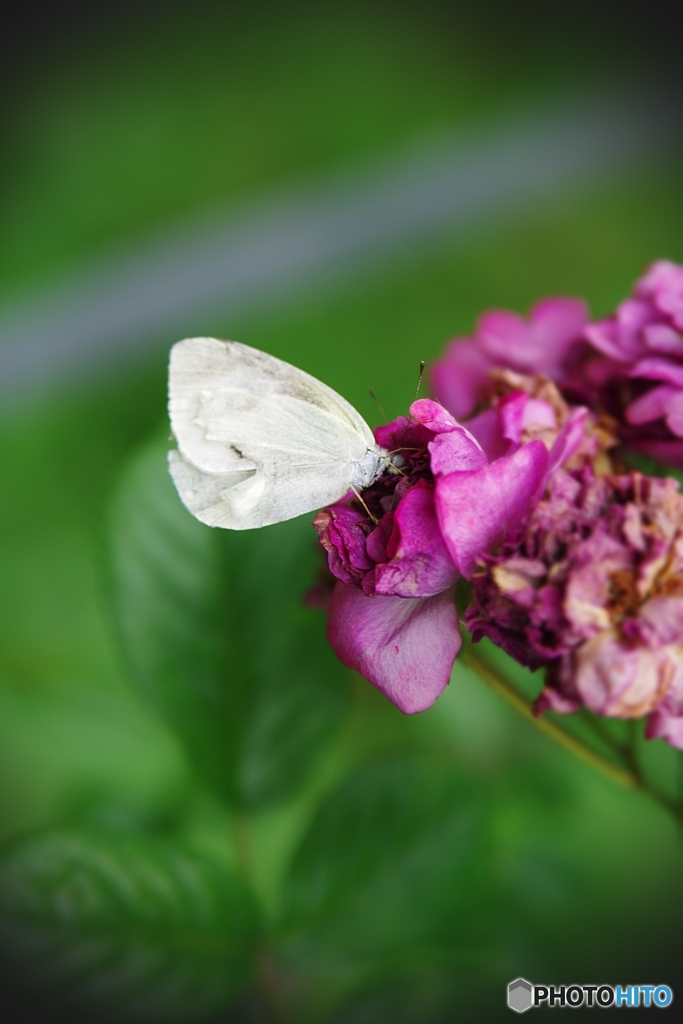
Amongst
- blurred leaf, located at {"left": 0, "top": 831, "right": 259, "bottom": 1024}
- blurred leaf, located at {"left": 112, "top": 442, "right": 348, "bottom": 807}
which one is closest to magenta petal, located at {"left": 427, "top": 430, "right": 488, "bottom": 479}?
blurred leaf, located at {"left": 112, "top": 442, "right": 348, "bottom": 807}

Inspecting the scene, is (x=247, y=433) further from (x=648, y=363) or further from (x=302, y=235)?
(x=302, y=235)

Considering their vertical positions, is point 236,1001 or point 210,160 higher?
point 210,160

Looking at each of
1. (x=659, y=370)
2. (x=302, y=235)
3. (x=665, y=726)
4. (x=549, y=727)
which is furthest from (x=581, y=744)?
(x=302, y=235)

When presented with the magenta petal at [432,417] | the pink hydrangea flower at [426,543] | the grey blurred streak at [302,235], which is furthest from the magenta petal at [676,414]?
the grey blurred streak at [302,235]

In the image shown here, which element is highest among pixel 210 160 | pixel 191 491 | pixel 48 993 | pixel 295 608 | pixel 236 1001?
pixel 210 160

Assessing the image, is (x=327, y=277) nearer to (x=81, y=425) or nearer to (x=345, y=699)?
(x=81, y=425)

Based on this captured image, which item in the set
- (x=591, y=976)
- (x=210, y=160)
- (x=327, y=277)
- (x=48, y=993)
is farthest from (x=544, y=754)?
(x=210, y=160)

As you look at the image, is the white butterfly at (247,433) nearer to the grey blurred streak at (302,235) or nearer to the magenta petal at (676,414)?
the magenta petal at (676,414)
